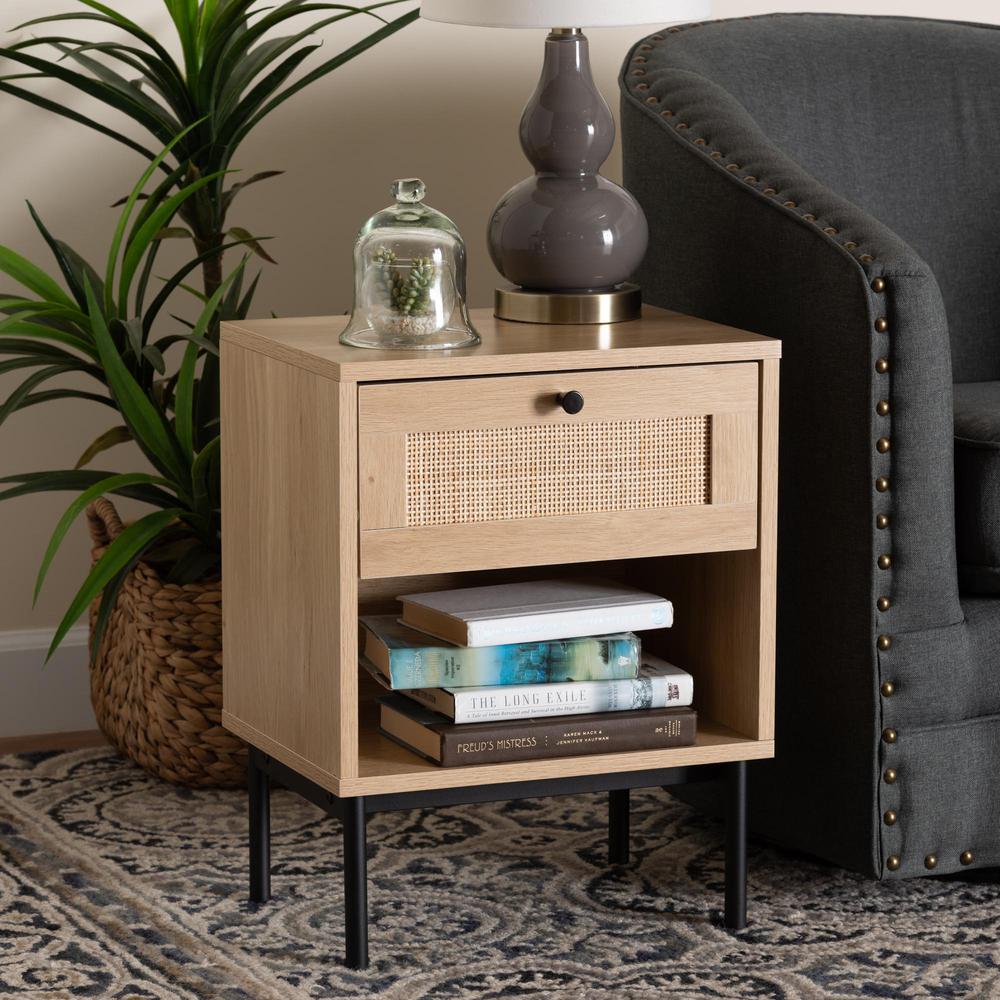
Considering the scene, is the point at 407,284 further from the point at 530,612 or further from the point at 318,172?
the point at 318,172

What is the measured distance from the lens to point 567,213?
5.96ft

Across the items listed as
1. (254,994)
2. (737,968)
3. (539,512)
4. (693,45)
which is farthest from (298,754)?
(693,45)

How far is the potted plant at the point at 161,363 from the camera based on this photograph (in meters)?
2.10

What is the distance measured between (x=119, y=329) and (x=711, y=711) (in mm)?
843

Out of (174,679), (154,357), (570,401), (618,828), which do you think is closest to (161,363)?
(154,357)

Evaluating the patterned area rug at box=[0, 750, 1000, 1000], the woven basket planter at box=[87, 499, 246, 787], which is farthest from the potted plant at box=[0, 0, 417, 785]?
the patterned area rug at box=[0, 750, 1000, 1000]

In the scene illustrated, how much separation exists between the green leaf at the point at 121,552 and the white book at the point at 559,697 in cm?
51

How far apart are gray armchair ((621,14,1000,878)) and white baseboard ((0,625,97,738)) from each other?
1015mm

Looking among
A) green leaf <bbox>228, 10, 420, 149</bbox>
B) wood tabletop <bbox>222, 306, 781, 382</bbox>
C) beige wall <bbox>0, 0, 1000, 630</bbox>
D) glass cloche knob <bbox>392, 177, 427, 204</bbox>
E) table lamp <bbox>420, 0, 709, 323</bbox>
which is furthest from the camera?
beige wall <bbox>0, 0, 1000, 630</bbox>

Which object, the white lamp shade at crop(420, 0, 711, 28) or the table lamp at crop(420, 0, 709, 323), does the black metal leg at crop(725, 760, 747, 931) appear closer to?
the table lamp at crop(420, 0, 709, 323)

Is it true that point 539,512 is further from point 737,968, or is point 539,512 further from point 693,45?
point 693,45

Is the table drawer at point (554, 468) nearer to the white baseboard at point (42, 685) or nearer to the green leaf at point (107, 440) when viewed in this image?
the green leaf at point (107, 440)

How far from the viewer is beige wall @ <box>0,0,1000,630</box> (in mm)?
2420

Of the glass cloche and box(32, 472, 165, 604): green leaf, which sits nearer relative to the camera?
the glass cloche
